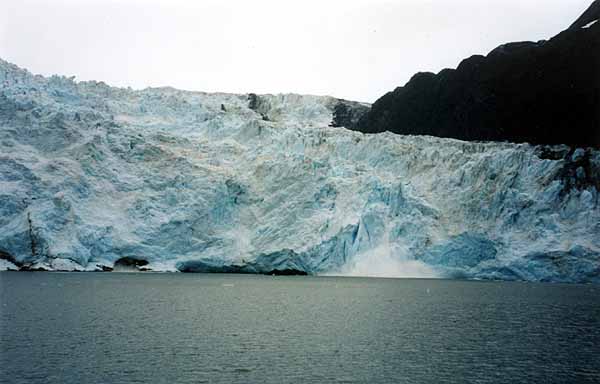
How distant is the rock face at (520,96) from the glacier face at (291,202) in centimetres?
737

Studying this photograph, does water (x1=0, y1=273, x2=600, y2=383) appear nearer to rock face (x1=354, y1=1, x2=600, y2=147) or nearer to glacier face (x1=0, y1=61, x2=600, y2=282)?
glacier face (x1=0, y1=61, x2=600, y2=282)

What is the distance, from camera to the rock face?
50812 mm

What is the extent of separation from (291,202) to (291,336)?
79.1ft

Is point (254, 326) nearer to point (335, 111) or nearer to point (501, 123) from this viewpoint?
point (501, 123)

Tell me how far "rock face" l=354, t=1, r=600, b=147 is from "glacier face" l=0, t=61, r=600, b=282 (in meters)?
7.37

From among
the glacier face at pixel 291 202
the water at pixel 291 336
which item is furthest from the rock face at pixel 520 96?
the water at pixel 291 336

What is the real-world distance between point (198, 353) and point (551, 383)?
9.13 m

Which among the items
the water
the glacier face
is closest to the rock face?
the glacier face

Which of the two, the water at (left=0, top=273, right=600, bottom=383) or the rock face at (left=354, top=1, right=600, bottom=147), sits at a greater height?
the rock face at (left=354, top=1, right=600, bottom=147)

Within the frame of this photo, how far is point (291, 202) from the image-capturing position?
4378 cm

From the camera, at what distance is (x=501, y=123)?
53344mm

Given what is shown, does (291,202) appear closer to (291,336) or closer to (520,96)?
(291,336)

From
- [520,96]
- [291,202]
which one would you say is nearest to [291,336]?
[291,202]

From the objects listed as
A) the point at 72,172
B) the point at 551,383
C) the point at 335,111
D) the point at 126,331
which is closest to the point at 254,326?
the point at 126,331
